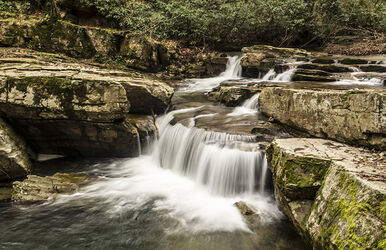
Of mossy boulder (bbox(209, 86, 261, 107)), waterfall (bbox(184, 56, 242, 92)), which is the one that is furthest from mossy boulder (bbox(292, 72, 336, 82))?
waterfall (bbox(184, 56, 242, 92))

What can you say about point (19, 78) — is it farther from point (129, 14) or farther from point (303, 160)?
point (129, 14)

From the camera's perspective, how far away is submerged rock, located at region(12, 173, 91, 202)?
16.4ft

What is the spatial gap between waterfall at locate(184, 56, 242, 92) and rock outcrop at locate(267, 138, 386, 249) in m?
8.63

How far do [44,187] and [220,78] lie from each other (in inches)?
428

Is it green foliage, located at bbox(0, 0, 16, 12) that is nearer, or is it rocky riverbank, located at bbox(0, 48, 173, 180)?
rocky riverbank, located at bbox(0, 48, 173, 180)

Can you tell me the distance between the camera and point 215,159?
5.74 meters

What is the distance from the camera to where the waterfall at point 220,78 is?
12664 mm

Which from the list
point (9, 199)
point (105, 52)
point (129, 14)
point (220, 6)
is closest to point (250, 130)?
point (9, 199)

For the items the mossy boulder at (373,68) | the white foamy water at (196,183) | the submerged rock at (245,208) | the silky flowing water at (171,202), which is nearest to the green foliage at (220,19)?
the mossy boulder at (373,68)

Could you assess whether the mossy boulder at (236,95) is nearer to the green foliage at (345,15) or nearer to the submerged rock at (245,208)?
the submerged rock at (245,208)

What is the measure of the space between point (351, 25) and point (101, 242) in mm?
21462

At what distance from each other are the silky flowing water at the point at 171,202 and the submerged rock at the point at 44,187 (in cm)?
18

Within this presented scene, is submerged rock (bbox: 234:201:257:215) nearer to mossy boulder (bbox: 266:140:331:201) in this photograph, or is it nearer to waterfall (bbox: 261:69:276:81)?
mossy boulder (bbox: 266:140:331:201)

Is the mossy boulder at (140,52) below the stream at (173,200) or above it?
above
